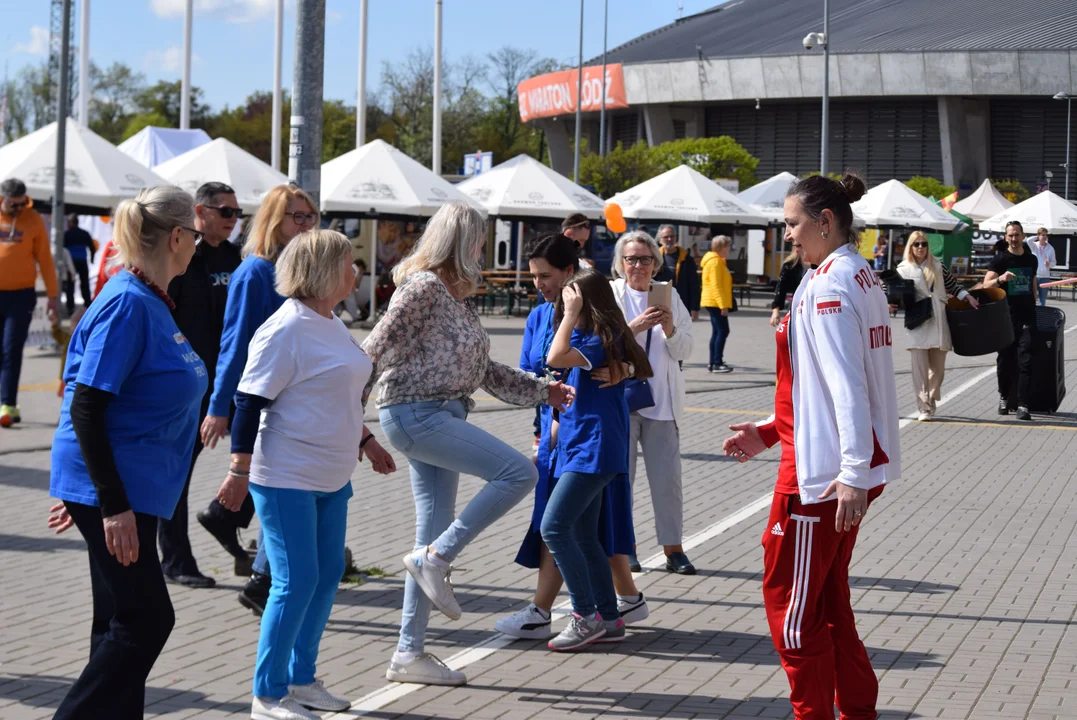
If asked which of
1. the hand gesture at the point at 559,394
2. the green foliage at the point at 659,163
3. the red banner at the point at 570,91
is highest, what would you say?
the red banner at the point at 570,91

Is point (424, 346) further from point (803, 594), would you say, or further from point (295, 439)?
point (803, 594)

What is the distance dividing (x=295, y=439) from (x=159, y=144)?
25.0 m

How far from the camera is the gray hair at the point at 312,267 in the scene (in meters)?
4.80

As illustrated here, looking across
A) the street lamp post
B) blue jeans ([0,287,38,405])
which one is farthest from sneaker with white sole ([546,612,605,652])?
the street lamp post

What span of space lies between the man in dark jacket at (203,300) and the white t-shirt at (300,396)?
1844mm

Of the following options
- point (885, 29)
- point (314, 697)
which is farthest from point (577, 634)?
point (885, 29)

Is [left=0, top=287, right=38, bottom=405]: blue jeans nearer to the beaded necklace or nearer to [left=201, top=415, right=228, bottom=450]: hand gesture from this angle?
[left=201, top=415, right=228, bottom=450]: hand gesture

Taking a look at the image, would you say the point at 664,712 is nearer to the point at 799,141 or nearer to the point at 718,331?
the point at 718,331

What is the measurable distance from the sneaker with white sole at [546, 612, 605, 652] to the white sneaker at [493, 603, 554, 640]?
0.17 meters

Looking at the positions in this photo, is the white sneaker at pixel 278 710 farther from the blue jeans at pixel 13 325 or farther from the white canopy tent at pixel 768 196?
the white canopy tent at pixel 768 196

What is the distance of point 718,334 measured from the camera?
18.8 meters

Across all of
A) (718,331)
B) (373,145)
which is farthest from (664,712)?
(373,145)

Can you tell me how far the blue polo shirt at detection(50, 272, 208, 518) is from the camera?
12.9 feet

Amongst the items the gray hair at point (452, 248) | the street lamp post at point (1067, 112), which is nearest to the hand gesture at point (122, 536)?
the gray hair at point (452, 248)
